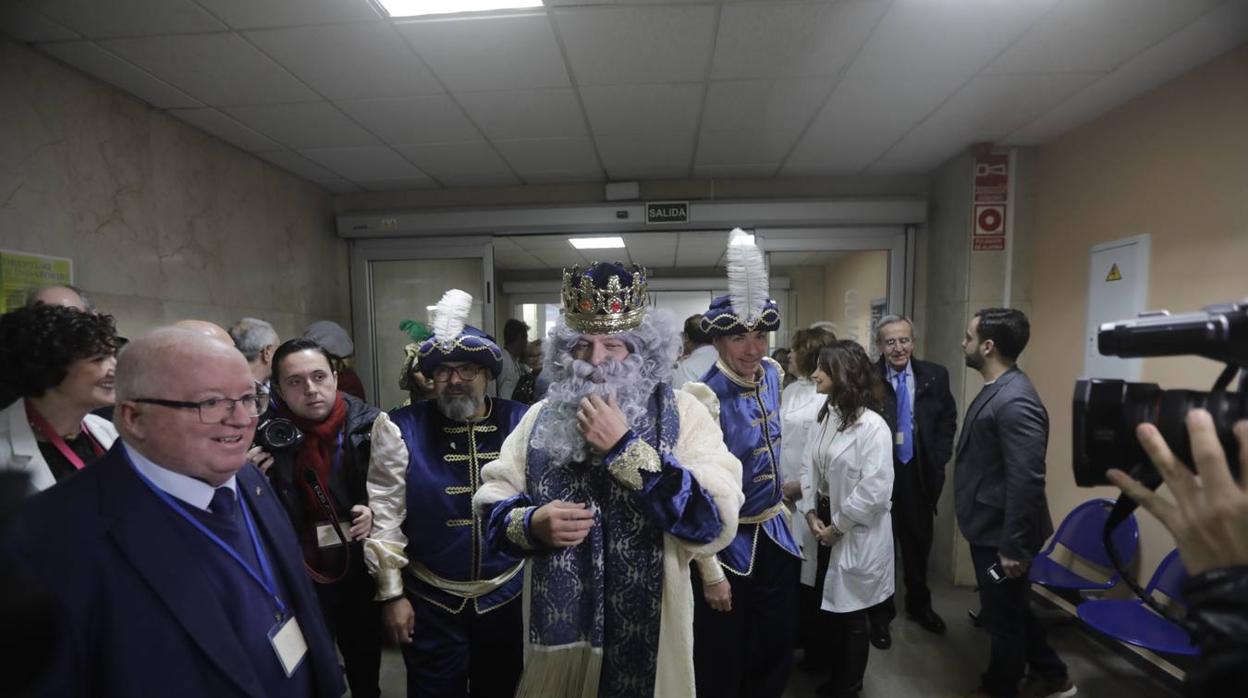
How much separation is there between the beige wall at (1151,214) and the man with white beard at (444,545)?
10.1ft

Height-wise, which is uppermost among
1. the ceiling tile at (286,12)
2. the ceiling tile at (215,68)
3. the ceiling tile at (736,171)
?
the ceiling tile at (286,12)

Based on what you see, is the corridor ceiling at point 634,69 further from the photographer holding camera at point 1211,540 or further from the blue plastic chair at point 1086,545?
the blue plastic chair at point 1086,545

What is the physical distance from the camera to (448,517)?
5.21 feet

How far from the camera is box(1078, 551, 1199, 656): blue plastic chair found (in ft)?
6.32

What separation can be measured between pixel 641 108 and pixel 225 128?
2469mm

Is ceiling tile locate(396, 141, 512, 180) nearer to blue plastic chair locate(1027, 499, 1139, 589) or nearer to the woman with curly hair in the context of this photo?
the woman with curly hair

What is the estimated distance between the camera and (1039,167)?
3.38 m

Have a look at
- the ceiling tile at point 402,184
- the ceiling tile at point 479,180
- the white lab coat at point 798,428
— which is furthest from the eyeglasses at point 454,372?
the ceiling tile at point 402,184

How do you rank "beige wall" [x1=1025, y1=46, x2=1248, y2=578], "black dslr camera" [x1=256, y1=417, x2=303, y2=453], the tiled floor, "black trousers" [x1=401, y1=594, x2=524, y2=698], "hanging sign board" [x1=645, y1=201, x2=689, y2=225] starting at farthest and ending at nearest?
"hanging sign board" [x1=645, y1=201, x2=689, y2=225] < the tiled floor < "beige wall" [x1=1025, y1=46, x2=1248, y2=578] < "black dslr camera" [x1=256, y1=417, x2=303, y2=453] < "black trousers" [x1=401, y1=594, x2=524, y2=698]

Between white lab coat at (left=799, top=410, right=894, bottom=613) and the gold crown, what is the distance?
4.43ft

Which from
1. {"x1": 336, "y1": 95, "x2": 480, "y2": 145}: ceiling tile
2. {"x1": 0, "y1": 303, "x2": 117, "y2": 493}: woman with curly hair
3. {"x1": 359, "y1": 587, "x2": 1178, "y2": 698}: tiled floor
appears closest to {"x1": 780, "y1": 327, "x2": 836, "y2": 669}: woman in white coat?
{"x1": 359, "y1": 587, "x2": 1178, "y2": 698}: tiled floor

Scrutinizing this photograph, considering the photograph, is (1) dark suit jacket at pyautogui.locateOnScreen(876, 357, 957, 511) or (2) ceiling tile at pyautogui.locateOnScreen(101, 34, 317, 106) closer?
(2) ceiling tile at pyautogui.locateOnScreen(101, 34, 317, 106)

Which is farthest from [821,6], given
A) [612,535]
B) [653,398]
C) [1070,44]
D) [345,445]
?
[345,445]

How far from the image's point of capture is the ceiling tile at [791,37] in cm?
194
